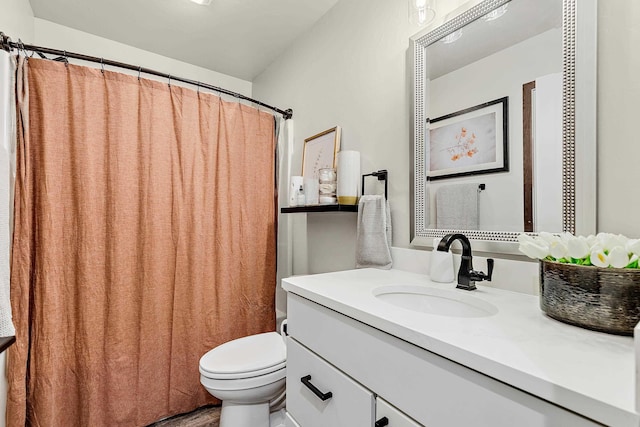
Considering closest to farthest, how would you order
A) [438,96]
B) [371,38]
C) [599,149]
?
[599,149] < [438,96] < [371,38]

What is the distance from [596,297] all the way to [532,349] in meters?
0.20

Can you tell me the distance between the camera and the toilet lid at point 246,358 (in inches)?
54.0

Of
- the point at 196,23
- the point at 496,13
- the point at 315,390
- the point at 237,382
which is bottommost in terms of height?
the point at 237,382

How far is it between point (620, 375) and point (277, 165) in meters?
2.01

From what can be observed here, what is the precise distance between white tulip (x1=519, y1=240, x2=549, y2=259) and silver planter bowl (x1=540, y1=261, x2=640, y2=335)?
4cm

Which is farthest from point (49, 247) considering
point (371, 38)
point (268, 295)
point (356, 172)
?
point (371, 38)

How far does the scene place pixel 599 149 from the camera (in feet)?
2.69

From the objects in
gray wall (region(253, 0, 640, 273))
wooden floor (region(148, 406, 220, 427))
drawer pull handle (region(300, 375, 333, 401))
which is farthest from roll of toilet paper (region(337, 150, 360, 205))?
wooden floor (region(148, 406, 220, 427))

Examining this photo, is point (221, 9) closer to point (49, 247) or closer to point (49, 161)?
point (49, 161)

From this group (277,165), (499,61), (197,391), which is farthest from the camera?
(277,165)

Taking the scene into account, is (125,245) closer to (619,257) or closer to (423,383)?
(423,383)

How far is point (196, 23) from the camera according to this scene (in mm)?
1937

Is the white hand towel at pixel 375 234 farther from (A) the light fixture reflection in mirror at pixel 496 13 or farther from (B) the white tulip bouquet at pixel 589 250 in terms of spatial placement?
(A) the light fixture reflection in mirror at pixel 496 13

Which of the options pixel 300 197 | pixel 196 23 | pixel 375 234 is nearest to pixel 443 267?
pixel 375 234
